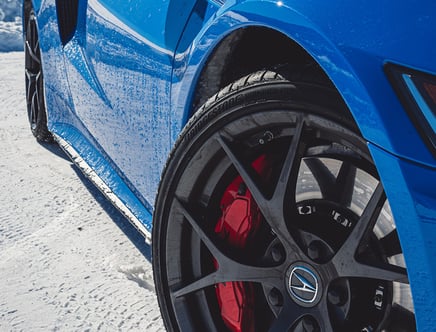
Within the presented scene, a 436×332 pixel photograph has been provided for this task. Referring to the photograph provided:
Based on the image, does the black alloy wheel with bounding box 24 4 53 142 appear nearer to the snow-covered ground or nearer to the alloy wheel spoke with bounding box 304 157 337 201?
the snow-covered ground

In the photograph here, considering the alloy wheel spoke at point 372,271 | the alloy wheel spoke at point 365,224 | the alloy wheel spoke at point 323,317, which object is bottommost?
the alloy wheel spoke at point 323,317

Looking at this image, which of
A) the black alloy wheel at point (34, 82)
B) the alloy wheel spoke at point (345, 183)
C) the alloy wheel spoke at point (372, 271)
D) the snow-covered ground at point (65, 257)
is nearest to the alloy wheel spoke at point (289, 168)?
the alloy wheel spoke at point (345, 183)

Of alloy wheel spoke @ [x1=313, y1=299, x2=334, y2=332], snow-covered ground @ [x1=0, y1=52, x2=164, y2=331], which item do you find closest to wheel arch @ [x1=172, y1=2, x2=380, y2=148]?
alloy wheel spoke @ [x1=313, y1=299, x2=334, y2=332]

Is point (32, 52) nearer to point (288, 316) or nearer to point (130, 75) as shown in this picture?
point (130, 75)

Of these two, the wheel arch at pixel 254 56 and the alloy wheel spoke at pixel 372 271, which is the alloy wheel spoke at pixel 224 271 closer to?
the alloy wheel spoke at pixel 372 271

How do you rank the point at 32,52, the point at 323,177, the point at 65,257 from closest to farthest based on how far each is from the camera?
the point at 323,177
the point at 65,257
the point at 32,52

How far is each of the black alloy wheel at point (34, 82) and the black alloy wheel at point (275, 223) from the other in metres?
2.19

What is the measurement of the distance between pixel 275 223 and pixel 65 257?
1357 millimetres

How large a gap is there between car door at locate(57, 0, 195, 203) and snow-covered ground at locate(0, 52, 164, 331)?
37 centimetres

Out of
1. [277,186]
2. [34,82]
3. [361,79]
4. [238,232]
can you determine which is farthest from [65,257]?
[361,79]

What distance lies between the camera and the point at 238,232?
185 centimetres

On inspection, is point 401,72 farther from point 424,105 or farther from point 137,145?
point 137,145

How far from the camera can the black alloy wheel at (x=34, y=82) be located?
3865mm

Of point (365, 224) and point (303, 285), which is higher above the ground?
point (365, 224)
